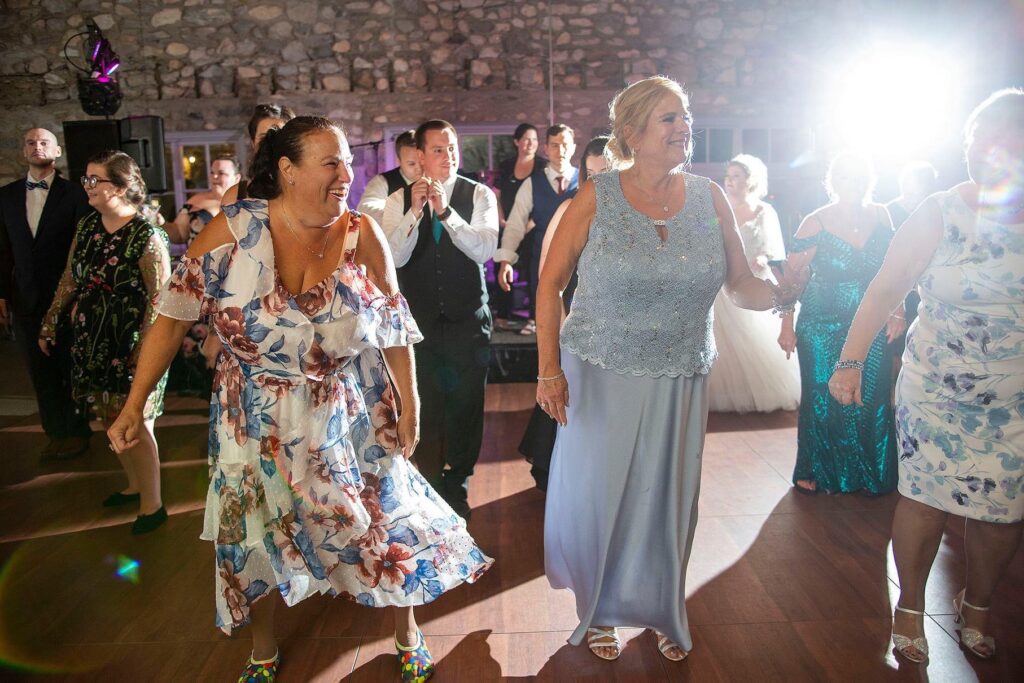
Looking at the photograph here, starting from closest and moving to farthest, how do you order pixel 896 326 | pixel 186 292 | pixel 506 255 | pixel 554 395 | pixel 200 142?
pixel 186 292, pixel 554 395, pixel 896 326, pixel 506 255, pixel 200 142

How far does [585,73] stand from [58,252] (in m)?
5.56

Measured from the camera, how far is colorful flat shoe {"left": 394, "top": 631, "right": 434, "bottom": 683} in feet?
7.09

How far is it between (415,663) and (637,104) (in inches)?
64.1

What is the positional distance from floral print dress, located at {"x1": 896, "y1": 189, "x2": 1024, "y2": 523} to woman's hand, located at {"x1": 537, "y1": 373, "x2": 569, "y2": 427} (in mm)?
987

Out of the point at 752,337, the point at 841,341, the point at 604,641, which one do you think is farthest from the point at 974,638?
the point at 752,337

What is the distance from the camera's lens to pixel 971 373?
2.10m

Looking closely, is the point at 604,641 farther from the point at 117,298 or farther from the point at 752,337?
the point at 752,337

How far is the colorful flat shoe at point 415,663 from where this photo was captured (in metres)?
2.16

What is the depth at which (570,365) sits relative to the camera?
2.27 metres

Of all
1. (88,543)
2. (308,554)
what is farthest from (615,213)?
(88,543)

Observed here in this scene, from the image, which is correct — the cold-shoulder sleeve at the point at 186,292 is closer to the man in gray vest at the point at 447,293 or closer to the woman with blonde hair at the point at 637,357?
the woman with blonde hair at the point at 637,357

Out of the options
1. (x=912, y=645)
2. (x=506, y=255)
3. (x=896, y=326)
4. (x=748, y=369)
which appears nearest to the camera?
(x=912, y=645)

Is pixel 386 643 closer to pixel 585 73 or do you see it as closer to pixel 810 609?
pixel 810 609

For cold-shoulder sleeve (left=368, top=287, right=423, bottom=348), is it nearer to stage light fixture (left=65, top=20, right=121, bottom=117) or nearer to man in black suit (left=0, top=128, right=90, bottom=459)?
man in black suit (left=0, top=128, right=90, bottom=459)
